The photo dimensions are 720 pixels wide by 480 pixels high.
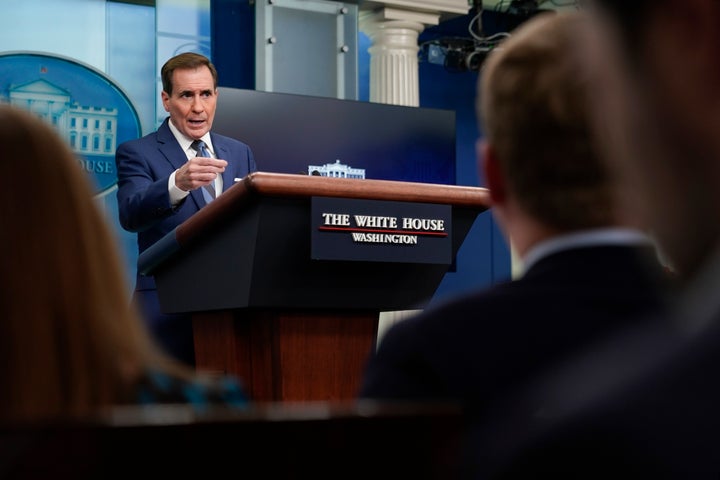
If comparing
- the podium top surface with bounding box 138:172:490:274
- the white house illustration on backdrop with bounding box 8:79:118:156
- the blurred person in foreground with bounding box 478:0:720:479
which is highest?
the white house illustration on backdrop with bounding box 8:79:118:156

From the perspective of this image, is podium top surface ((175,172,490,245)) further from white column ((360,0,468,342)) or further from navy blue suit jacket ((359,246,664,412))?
white column ((360,0,468,342))

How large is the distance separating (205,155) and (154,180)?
0.63 feet

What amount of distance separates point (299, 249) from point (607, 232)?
1315 mm

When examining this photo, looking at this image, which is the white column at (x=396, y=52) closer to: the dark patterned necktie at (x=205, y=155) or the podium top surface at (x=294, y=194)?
the dark patterned necktie at (x=205, y=155)

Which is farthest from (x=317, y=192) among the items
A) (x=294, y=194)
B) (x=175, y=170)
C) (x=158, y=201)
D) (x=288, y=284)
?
(x=175, y=170)

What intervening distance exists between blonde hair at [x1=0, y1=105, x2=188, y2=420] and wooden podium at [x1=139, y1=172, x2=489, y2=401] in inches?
41.8

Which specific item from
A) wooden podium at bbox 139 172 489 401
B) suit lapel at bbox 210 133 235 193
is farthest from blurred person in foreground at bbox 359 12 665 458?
suit lapel at bbox 210 133 235 193

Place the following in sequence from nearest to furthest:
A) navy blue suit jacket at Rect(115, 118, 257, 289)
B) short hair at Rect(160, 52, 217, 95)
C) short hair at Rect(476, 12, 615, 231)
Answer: short hair at Rect(476, 12, 615, 231), navy blue suit jacket at Rect(115, 118, 257, 289), short hair at Rect(160, 52, 217, 95)

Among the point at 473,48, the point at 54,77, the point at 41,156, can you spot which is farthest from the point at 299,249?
the point at 473,48

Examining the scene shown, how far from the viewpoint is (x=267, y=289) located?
2.19 meters

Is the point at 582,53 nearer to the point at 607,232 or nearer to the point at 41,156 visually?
the point at 607,232

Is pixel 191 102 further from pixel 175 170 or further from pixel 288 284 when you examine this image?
pixel 288 284

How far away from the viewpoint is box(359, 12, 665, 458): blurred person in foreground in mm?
834

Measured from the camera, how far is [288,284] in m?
2.22
